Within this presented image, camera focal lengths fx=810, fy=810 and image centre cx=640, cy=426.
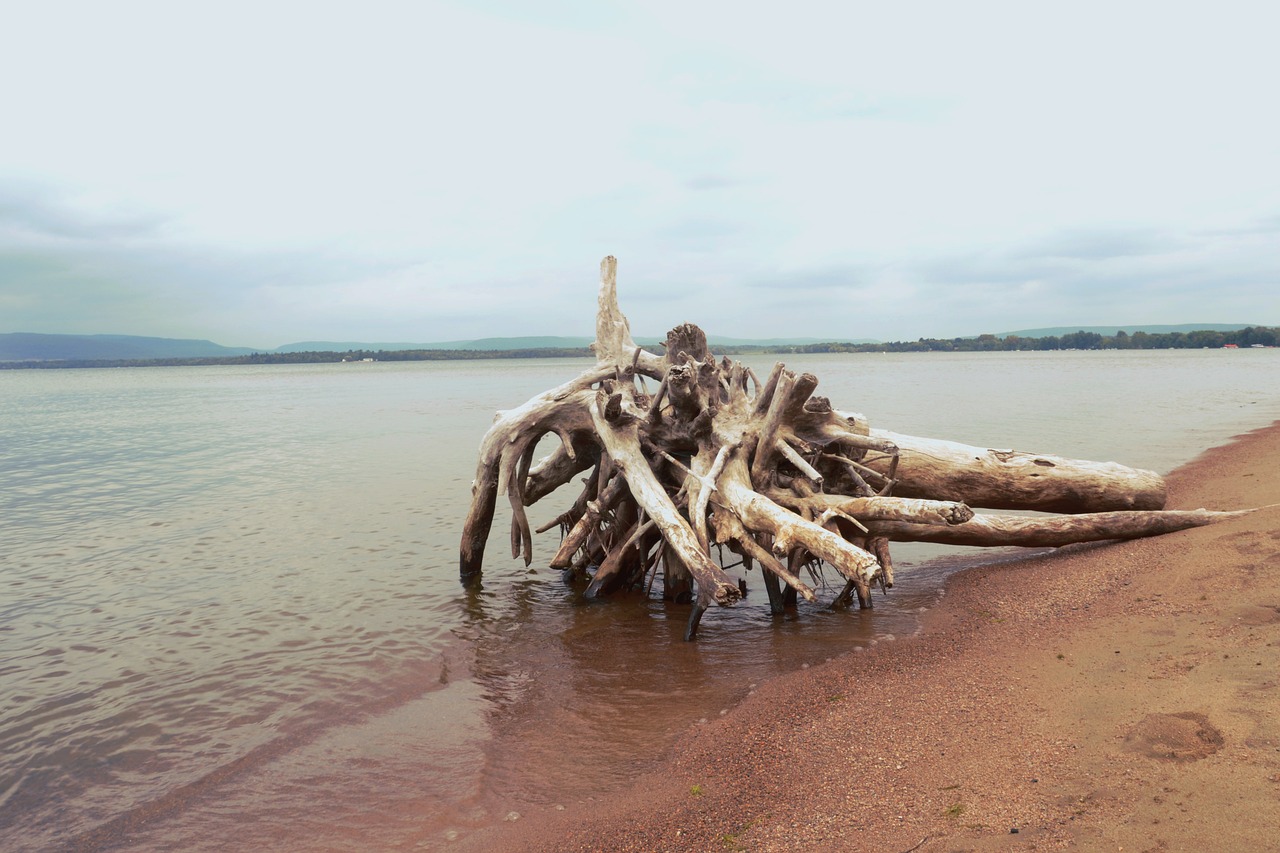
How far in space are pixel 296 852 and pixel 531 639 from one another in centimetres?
336

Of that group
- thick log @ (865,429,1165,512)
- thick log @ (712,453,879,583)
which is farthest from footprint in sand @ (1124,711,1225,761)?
thick log @ (865,429,1165,512)

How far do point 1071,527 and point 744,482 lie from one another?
146 inches

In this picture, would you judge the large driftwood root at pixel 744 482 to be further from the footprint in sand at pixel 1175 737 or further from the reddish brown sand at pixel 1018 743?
the footprint in sand at pixel 1175 737

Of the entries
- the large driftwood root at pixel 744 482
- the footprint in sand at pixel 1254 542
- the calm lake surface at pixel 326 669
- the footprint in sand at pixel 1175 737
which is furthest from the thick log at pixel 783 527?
the footprint in sand at pixel 1254 542

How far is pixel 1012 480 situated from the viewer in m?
9.13

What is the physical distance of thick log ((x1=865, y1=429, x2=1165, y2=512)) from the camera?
30.1 feet

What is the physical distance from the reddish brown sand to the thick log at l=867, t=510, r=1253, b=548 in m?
1.45

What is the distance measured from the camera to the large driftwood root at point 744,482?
7.78 m

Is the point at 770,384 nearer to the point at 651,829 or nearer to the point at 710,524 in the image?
the point at 710,524

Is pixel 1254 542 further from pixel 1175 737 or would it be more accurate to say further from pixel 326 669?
pixel 326 669

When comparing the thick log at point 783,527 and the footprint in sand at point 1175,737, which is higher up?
the thick log at point 783,527

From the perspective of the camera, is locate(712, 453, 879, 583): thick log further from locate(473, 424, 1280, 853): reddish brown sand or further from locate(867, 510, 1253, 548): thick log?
locate(867, 510, 1253, 548): thick log

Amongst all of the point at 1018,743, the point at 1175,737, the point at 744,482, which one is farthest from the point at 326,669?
the point at 1175,737

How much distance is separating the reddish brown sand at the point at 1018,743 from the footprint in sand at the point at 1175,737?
12 millimetres
